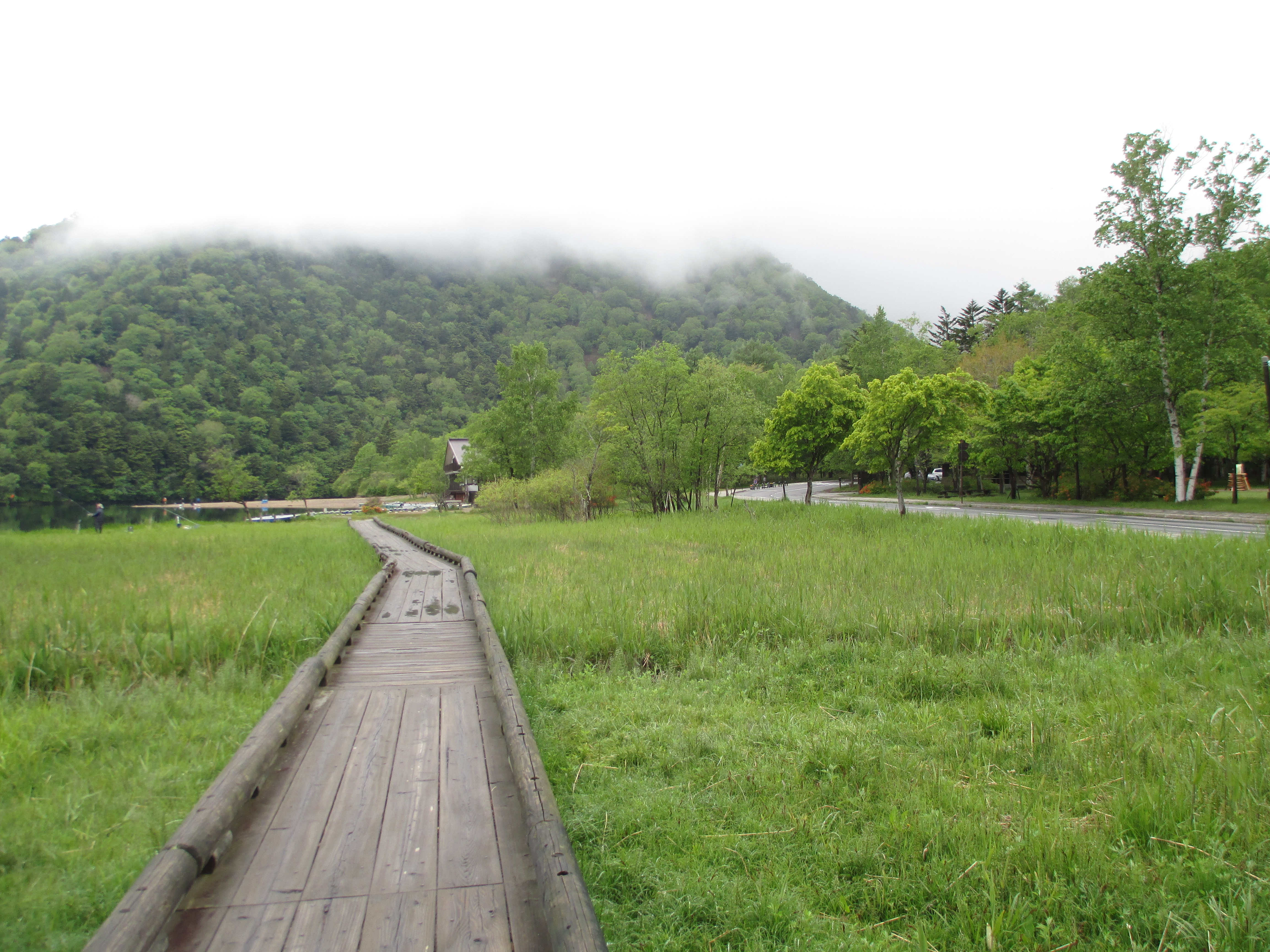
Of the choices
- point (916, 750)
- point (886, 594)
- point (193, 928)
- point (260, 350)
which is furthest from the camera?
point (260, 350)

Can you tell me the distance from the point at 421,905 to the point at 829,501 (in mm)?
37198

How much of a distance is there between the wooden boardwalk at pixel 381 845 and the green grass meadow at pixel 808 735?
56 cm

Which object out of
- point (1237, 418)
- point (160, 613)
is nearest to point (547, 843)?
point (160, 613)

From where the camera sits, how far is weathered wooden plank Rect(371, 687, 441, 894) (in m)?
2.98

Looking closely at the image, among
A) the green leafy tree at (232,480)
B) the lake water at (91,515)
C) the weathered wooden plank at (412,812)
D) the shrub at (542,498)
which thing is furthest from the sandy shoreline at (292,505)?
the weathered wooden plank at (412,812)

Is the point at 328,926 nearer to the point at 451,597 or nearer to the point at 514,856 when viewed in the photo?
the point at 514,856

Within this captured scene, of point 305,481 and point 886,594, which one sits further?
point 305,481

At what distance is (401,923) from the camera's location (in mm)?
2648

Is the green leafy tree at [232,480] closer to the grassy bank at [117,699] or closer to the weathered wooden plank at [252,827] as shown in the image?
the grassy bank at [117,699]

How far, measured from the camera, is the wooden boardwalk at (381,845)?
8.50 feet

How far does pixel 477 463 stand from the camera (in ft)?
146

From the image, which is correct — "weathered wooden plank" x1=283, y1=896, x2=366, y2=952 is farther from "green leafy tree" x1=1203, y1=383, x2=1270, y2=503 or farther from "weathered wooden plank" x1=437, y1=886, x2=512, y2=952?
"green leafy tree" x1=1203, y1=383, x2=1270, y2=503

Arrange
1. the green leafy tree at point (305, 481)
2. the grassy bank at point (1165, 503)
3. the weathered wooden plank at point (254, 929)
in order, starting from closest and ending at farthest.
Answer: the weathered wooden plank at point (254, 929) → the grassy bank at point (1165, 503) → the green leafy tree at point (305, 481)

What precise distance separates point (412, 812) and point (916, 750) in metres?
3.62
